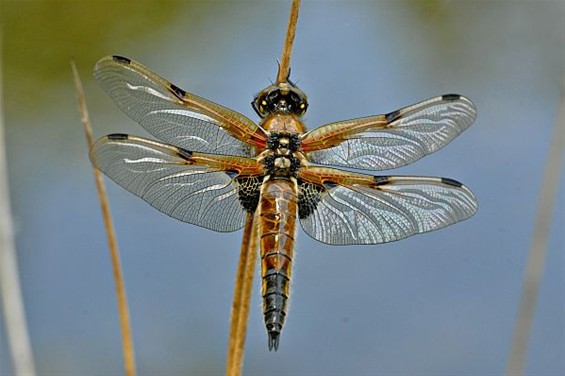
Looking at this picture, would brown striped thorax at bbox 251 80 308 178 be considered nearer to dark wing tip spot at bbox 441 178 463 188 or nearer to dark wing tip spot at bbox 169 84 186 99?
dark wing tip spot at bbox 169 84 186 99

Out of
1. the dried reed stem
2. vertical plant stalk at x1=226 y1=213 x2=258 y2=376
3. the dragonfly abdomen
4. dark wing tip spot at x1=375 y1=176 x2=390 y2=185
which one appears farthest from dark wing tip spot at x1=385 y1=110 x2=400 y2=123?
vertical plant stalk at x1=226 y1=213 x2=258 y2=376

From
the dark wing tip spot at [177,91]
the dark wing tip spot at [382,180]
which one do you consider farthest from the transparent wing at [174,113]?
the dark wing tip spot at [382,180]

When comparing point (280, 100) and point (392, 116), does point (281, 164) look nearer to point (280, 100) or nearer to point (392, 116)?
point (280, 100)

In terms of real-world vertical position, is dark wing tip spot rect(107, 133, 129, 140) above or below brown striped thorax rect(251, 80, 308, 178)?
below

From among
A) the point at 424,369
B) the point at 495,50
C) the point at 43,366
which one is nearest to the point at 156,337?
the point at 43,366

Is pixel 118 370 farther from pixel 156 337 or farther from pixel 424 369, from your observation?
pixel 424 369

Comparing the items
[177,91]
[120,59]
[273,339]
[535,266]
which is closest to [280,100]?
[177,91]

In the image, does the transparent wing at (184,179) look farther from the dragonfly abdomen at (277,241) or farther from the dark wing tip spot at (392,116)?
the dark wing tip spot at (392,116)
